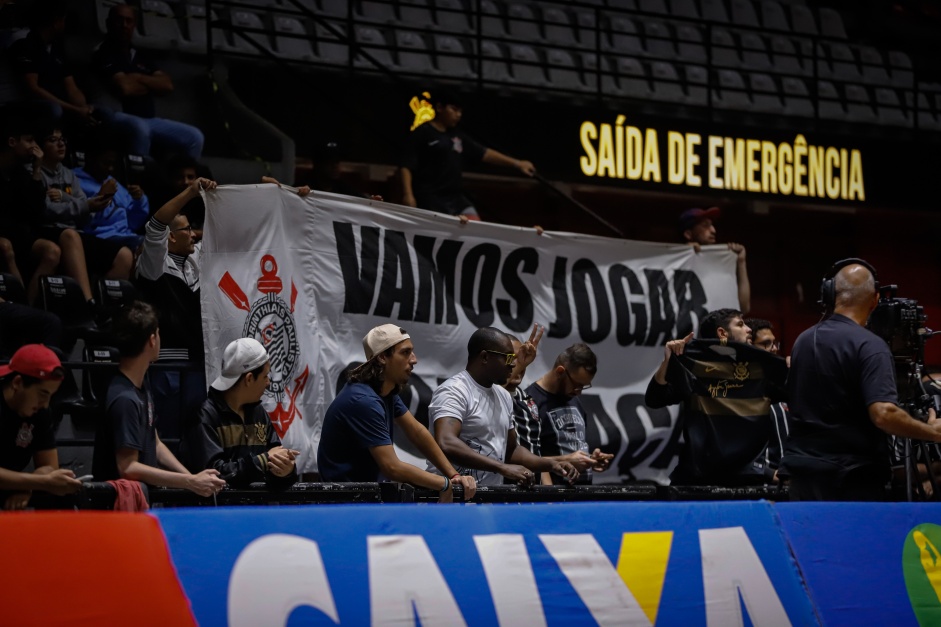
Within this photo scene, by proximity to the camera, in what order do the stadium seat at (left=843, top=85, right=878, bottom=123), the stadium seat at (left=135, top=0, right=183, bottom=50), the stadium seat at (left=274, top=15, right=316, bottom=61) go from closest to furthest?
the stadium seat at (left=135, top=0, right=183, bottom=50) → the stadium seat at (left=274, top=15, right=316, bottom=61) → the stadium seat at (left=843, top=85, right=878, bottom=123)

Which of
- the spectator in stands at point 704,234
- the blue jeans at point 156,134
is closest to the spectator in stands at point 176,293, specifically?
the blue jeans at point 156,134

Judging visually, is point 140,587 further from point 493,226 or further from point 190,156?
point 190,156

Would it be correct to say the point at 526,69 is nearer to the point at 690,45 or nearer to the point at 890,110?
the point at 690,45

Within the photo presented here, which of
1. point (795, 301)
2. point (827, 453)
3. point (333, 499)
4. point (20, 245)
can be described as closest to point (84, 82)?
point (20, 245)

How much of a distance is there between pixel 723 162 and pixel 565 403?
573 centimetres

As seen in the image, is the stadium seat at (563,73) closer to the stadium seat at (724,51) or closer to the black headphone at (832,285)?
the stadium seat at (724,51)

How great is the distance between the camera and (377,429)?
18.9 ft

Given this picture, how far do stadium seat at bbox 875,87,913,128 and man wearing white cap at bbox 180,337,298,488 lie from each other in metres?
11.6

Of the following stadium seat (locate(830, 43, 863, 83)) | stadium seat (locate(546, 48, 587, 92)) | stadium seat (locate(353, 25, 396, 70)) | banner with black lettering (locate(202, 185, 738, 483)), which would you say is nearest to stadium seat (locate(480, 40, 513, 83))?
stadium seat (locate(546, 48, 587, 92))

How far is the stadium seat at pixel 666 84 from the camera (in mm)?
14250

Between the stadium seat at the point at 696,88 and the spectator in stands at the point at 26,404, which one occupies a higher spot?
the stadium seat at the point at 696,88

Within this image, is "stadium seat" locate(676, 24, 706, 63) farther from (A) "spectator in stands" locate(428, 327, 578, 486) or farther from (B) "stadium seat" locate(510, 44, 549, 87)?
(A) "spectator in stands" locate(428, 327, 578, 486)

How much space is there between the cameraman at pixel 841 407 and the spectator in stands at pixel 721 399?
4.57 feet

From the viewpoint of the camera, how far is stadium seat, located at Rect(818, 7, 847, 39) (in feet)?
56.8
